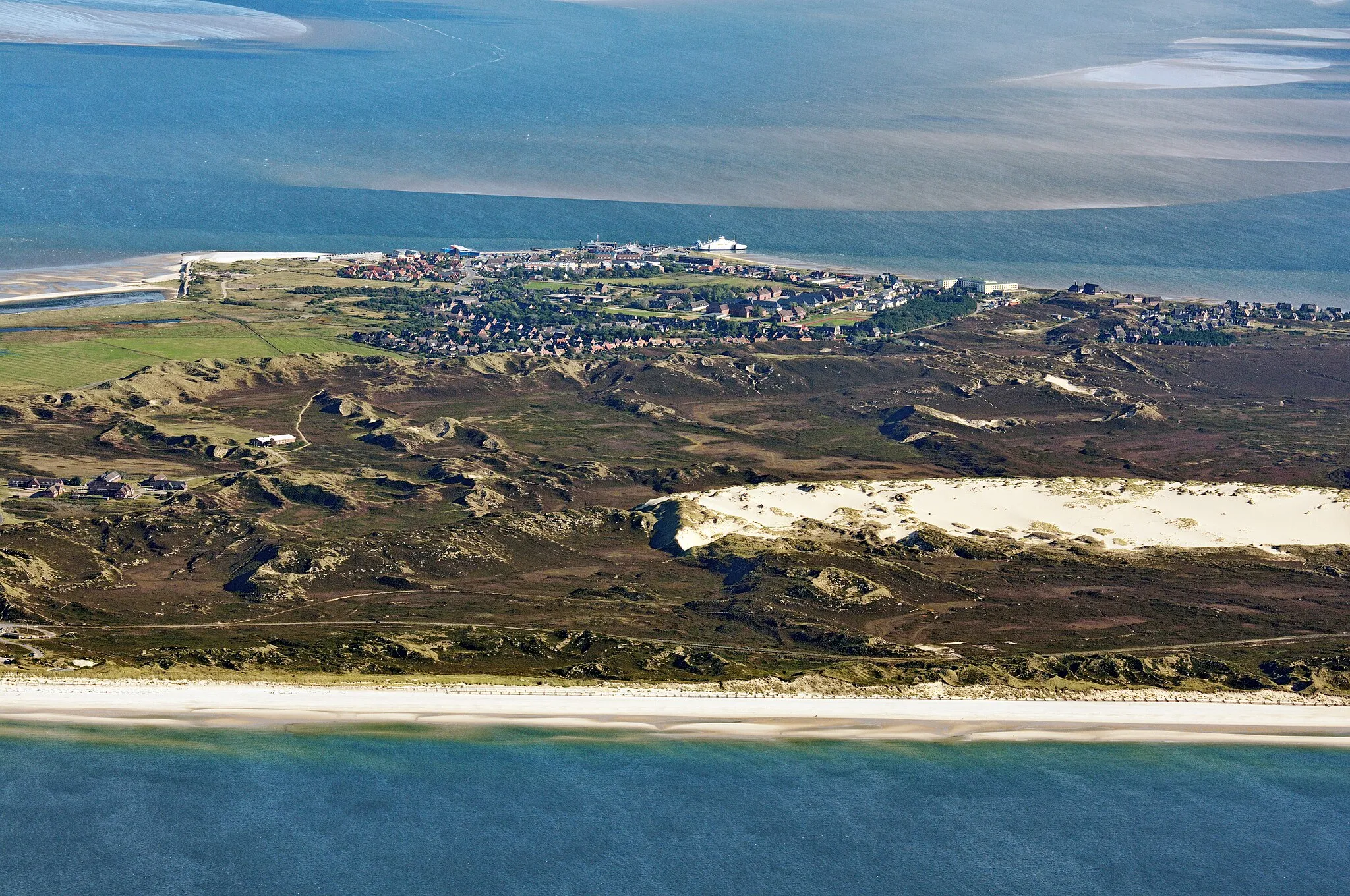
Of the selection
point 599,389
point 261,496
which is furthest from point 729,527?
point 599,389

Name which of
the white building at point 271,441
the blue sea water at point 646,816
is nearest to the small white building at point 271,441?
the white building at point 271,441

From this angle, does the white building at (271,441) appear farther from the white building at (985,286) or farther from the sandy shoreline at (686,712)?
the white building at (985,286)

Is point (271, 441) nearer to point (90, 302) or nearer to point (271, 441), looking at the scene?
point (271, 441)

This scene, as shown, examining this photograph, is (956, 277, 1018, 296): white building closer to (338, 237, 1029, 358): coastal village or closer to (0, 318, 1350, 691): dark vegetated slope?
(338, 237, 1029, 358): coastal village

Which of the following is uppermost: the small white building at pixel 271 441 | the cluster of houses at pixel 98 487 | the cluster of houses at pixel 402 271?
the cluster of houses at pixel 402 271

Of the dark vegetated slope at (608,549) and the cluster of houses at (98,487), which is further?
the cluster of houses at (98,487)

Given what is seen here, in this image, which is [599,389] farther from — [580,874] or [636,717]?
[580,874]
